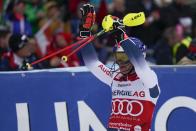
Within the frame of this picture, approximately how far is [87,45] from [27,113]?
1.38 meters

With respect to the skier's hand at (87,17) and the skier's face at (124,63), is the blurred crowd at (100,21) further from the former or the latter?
the skier's face at (124,63)

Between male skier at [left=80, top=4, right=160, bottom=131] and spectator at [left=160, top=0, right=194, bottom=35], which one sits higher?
spectator at [left=160, top=0, right=194, bottom=35]

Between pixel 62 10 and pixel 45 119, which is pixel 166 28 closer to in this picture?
pixel 62 10

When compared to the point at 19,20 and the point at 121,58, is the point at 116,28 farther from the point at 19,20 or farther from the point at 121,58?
the point at 19,20

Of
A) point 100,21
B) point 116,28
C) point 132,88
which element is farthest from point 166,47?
point 116,28

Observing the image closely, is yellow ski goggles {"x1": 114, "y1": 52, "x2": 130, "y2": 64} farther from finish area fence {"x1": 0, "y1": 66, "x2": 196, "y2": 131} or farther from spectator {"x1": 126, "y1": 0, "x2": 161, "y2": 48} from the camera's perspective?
spectator {"x1": 126, "y1": 0, "x2": 161, "y2": 48}

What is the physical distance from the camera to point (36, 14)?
15.8 meters

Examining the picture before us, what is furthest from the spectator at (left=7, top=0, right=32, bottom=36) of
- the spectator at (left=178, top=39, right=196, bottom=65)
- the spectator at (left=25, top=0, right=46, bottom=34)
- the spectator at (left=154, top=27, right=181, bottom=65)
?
the spectator at (left=178, top=39, right=196, bottom=65)

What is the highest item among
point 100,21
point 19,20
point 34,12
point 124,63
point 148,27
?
point 34,12

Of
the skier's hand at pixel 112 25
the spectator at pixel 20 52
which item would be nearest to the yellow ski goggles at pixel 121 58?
the skier's hand at pixel 112 25

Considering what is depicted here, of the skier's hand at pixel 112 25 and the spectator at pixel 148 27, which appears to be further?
the spectator at pixel 148 27

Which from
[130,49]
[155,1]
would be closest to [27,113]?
[130,49]

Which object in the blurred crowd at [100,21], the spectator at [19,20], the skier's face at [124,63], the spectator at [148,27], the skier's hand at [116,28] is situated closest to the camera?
the skier's hand at [116,28]

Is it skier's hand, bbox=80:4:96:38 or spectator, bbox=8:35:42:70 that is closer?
skier's hand, bbox=80:4:96:38
